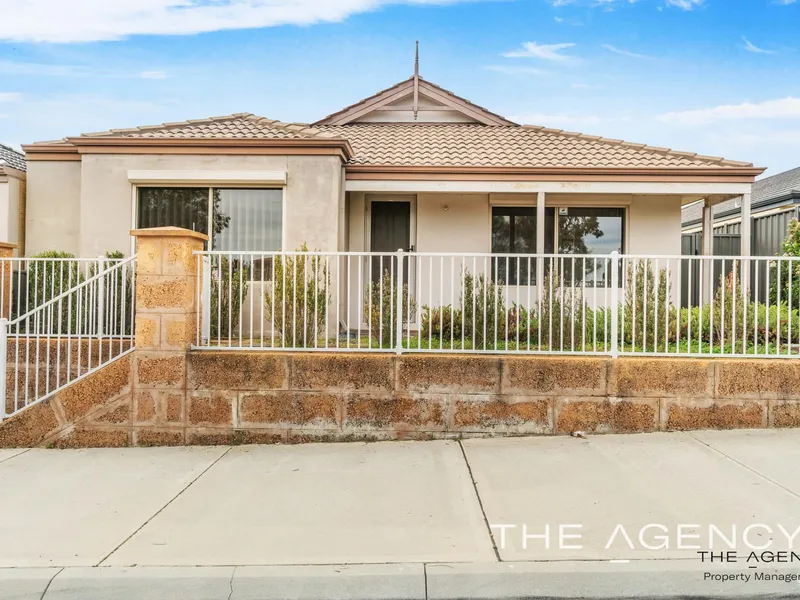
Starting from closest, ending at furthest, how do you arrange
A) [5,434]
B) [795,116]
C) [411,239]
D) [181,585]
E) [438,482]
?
1. [181,585]
2. [438,482]
3. [5,434]
4. [411,239]
5. [795,116]

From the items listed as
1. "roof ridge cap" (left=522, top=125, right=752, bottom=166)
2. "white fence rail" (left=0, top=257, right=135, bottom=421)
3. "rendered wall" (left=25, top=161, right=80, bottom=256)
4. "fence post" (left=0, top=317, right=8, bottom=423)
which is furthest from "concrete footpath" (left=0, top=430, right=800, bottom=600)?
"roof ridge cap" (left=522, top=125, right=752, bottom=166)

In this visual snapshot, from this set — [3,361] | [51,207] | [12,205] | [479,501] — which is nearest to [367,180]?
[51,207]

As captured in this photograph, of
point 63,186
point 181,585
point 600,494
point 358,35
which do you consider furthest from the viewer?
point 358,35

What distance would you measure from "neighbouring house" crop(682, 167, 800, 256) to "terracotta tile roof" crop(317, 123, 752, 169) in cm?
472

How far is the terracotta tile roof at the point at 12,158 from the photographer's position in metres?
10.4

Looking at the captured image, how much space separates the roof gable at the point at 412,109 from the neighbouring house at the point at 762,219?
6.08 metres

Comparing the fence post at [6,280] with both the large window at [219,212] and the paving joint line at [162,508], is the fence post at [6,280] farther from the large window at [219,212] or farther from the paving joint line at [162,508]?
the paving joint line at [162,508]

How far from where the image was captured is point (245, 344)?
6.62 m

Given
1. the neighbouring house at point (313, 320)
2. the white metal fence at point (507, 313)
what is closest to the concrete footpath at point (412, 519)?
the neighbouring house at point (313, 320)

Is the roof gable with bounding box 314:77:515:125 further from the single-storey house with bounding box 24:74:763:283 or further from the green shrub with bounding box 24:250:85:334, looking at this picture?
the green shrub with bounding box 24:250:85:334

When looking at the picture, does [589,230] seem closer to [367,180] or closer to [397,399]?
[367,180]

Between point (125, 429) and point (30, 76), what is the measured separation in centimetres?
1521

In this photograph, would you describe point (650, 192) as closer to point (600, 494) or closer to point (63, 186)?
point (600, 494)

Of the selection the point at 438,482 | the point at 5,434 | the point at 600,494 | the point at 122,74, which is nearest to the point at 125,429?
the point at 5,434
